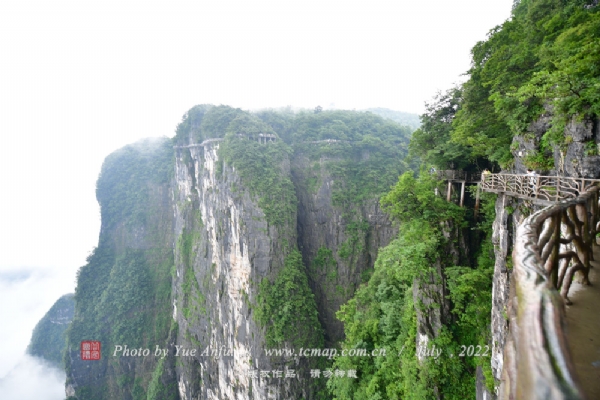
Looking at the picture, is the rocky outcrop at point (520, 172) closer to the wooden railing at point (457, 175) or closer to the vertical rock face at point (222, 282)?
the wooden railing at point (457, 175)

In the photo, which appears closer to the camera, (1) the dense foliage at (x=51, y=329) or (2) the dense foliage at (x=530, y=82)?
(2) the dense foliage at (x=530, y=82)

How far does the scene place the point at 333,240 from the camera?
91.8 feet

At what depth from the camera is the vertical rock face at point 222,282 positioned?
22.4 metres

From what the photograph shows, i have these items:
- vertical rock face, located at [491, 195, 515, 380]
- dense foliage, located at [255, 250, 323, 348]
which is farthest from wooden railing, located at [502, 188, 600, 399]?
dense foliage, located at [255, 250, 323, 348]

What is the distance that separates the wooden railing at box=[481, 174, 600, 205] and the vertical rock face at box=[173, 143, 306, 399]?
60.9 ft

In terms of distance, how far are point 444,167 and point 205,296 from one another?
28051mm

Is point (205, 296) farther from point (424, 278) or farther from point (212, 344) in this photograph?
point (424, 278)

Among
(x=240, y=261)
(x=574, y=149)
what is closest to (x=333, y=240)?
(x=240, y=261)

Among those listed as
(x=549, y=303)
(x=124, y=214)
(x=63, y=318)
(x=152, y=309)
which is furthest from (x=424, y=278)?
(x=63, y=318)

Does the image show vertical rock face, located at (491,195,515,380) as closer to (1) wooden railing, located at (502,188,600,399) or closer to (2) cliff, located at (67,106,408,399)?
(1) wooden railing, located at (502,188,600,399)

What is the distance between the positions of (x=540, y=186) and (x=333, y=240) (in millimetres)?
22370

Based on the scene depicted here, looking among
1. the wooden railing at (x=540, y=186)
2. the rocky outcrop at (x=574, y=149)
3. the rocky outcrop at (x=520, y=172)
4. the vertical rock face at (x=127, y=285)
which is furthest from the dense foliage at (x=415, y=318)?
the vertical rock face at (x=127, y=285)

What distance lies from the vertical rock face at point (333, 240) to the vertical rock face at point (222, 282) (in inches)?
181

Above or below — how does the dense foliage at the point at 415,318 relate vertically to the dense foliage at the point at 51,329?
above
